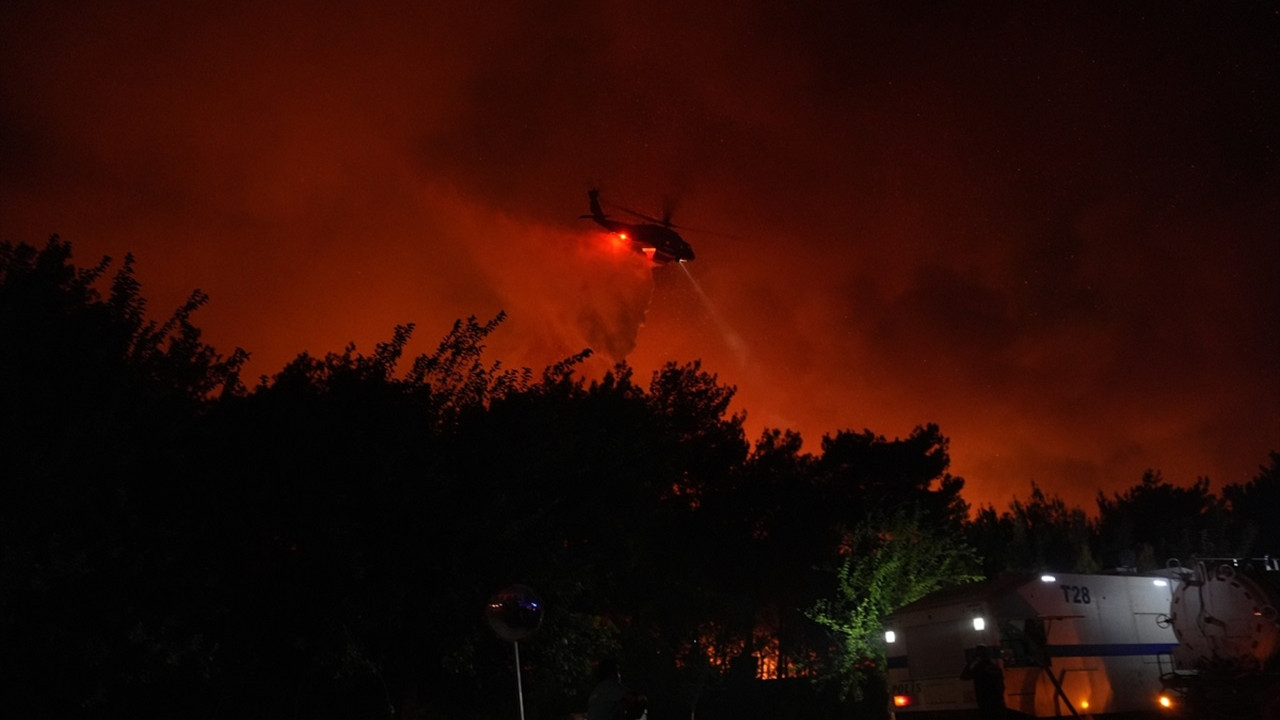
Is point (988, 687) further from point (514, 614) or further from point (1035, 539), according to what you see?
point (1035, 539)

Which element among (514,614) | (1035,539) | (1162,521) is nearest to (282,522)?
(514,614)

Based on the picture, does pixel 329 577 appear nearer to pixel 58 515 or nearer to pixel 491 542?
pixel 491 542

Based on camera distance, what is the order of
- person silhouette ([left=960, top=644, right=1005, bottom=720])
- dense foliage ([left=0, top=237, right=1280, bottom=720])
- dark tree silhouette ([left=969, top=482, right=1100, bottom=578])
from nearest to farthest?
dense foliage ([left=0, top=237, right=1280, bottom=720]) → person silhouette ([left=960, top=644, right=1005, bottom=720]) → dark tree silhouette ([left=969, top=482, right=1100, bottom=578])

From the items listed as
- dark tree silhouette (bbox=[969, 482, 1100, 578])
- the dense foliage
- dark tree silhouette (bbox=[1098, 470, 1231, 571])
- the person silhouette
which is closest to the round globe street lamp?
the dense foliage

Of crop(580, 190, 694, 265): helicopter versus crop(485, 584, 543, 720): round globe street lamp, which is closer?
crop(485, 584, 543, 720): round globe street lamp

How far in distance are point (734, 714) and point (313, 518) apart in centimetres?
2400

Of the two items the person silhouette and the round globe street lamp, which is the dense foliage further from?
the person silhouette

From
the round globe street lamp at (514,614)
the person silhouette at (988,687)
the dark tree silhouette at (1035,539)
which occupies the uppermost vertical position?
the dark tree silhouette at (1035,539)

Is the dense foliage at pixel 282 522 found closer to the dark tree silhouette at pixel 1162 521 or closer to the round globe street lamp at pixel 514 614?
the round globe street lamp at pixel 514 614

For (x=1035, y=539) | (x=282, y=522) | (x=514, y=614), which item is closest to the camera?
(x=514, y=614)

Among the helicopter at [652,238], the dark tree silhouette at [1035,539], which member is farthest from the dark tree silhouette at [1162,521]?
the helicopter at [652,238]

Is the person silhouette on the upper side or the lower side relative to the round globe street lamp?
lower

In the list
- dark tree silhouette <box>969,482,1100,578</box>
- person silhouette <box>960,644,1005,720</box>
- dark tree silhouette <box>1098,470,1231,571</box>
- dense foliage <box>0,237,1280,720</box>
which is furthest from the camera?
dark tree silhouette <box>1098,470,1231,571</box>

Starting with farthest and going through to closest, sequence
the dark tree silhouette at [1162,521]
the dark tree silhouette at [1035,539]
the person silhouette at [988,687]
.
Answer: the dark tree silhouette at [1162,521] < the dark tree silhouette at [1035,539] < the person silhouette at [988,687]
